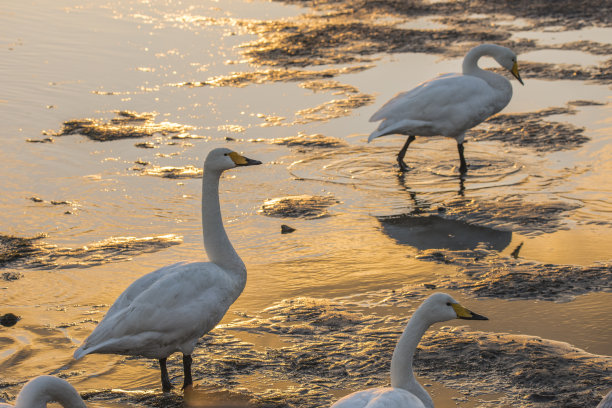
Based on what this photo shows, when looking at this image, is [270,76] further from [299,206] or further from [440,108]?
[299,206]

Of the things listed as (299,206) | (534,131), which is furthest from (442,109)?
(299,206)

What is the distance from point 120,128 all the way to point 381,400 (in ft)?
28.2

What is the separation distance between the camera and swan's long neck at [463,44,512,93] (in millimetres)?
11484

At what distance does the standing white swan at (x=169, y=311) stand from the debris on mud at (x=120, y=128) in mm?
5871

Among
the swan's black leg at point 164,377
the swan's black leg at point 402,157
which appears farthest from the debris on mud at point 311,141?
the swan's black leg at point 164,377

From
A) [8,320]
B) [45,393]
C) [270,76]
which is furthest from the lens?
[270,76]

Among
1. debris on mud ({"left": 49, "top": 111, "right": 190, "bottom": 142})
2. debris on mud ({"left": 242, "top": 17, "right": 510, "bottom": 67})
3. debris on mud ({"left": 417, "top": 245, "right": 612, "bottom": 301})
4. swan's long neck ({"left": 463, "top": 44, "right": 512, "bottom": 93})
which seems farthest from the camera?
debris on mud ({"left": 242, "top": 17, "right": 510, "bottom": 67})

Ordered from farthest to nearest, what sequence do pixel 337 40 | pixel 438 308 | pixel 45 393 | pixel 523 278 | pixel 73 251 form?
pixel 337 40, pixel 73 251, pixel 523 278, pixel 438 308, pixel 45 393

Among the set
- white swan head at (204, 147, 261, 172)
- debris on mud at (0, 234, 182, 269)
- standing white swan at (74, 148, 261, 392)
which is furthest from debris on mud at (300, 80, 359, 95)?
standing white swan at (74, 148, 261, 392)

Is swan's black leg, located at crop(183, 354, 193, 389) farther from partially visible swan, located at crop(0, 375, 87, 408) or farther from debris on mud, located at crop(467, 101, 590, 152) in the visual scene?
debris on mud, located at crop(467, 101, 590, 152)

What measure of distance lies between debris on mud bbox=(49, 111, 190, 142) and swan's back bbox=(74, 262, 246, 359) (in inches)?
238

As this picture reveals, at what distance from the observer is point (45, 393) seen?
14.3 feet

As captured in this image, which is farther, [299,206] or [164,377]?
[299,206]

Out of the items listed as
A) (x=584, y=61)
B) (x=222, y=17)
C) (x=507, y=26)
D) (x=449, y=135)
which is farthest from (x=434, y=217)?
(x=222, y=17)
